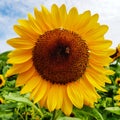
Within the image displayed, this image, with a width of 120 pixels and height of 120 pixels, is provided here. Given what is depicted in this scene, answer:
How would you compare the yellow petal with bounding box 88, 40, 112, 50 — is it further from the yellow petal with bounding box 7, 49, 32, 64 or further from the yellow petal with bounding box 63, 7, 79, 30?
the yellow petal with bounding box 7, 49, 32, 64

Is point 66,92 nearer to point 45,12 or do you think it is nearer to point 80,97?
point 80,97

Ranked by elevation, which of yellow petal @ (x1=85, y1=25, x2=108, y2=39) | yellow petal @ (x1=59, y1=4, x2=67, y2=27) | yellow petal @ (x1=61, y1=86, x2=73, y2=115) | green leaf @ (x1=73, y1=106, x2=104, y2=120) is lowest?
green leaf @ (x1=73, y1=106, x2=104, y2=120)

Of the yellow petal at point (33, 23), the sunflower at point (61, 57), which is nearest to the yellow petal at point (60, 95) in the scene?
the sunflower at point (61, 57)

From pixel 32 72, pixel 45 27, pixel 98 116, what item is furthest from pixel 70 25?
pixel 98 116

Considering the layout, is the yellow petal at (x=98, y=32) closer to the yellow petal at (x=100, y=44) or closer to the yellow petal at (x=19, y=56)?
the yellow petal at (x=100, y=44)

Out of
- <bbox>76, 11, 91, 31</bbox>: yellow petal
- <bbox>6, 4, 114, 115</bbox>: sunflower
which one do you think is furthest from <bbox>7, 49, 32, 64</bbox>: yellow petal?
<bbox>76, 11, 91, 31</bbox>: yellow petal
